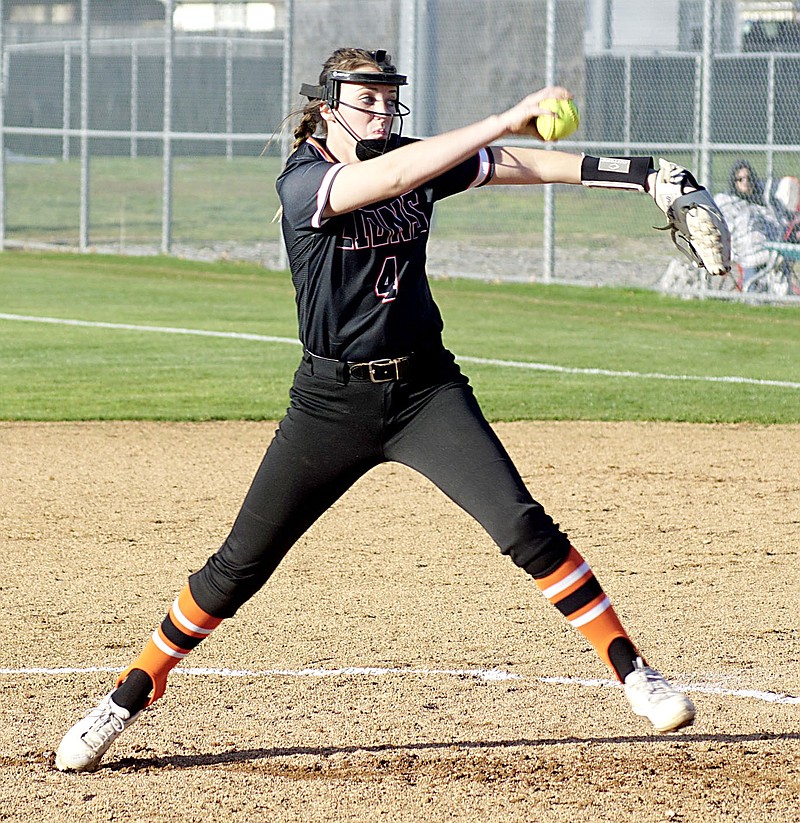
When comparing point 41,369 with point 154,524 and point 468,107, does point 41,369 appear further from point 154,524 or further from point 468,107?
point 468,107

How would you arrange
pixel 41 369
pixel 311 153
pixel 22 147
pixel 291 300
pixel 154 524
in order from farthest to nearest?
pixel 22 147 < pixel 291 300 < pixel 41 369 < pixel 154 524 < pixel 311 153

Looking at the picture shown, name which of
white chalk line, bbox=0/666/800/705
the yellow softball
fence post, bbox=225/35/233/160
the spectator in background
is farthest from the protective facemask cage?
fence post, bbox=225/35/233/160

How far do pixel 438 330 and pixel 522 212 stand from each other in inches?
825

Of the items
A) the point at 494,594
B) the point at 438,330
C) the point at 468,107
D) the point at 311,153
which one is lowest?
the point at 494,594

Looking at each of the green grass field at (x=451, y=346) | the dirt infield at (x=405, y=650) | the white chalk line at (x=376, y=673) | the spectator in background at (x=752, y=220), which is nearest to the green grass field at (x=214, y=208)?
the spectator in background at (x=752, y=220)

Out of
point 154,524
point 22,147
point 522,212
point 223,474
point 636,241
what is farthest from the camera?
point 22,147

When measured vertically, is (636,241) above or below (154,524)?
above

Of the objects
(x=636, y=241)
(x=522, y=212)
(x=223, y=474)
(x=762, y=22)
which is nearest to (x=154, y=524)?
(x=223, y=474)

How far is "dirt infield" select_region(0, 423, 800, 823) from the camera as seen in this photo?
394 centimetres

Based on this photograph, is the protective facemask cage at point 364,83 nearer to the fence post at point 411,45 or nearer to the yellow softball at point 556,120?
the yellow softball at point 556,120

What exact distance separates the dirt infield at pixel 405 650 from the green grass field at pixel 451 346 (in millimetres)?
1536

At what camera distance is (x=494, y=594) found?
238 inches

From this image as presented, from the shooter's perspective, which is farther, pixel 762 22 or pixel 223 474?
pixel 762 22

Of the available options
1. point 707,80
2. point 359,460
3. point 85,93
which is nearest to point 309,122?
point 359,460
